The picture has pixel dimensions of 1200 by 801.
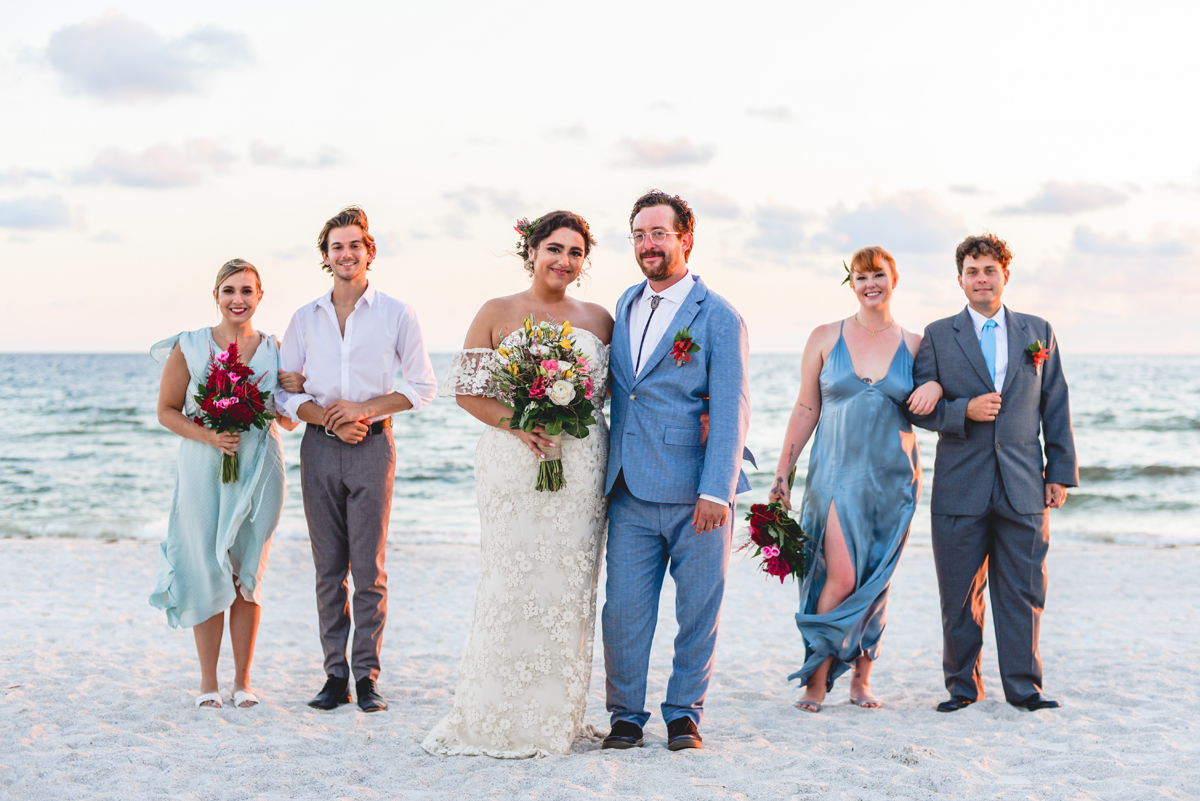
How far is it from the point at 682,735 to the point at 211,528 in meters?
2.54

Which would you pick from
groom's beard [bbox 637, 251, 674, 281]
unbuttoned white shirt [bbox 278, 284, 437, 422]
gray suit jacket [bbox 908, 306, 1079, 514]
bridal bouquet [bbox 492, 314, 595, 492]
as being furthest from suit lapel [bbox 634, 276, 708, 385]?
gray suit jacket [bbox 908, 306, 1079, 514]

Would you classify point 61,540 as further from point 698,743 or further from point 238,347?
→ point 698,743

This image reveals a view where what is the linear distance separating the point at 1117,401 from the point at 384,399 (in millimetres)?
33797

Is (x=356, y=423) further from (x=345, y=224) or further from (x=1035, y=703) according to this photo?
(x=1035, y=703)

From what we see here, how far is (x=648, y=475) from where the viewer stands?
12.6 feet

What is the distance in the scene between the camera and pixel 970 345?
4.59 meters

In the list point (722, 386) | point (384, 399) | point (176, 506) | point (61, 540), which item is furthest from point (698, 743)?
point (61, 540)

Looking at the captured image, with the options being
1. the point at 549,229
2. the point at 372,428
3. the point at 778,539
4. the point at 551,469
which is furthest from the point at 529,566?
the point at 549,229

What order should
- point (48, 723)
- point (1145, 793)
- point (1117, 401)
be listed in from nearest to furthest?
point (1145, 793) → point (48, 723) → point (1117, 401)

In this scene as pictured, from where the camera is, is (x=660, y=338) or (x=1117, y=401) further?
(x=1117, y=401)

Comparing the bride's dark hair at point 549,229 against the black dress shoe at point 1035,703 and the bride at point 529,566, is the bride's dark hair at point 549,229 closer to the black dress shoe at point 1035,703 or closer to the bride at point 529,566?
the bride at point 529,566

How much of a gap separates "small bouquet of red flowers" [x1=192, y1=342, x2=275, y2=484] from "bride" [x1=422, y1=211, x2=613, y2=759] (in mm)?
1061

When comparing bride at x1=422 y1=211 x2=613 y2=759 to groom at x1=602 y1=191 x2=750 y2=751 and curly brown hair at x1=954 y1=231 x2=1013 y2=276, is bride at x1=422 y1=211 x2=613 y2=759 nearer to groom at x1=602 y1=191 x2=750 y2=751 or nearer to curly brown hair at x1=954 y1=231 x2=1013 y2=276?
groom at x1=602 y1=191 x2=750 y2=751

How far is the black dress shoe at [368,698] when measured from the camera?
460 centimetres
